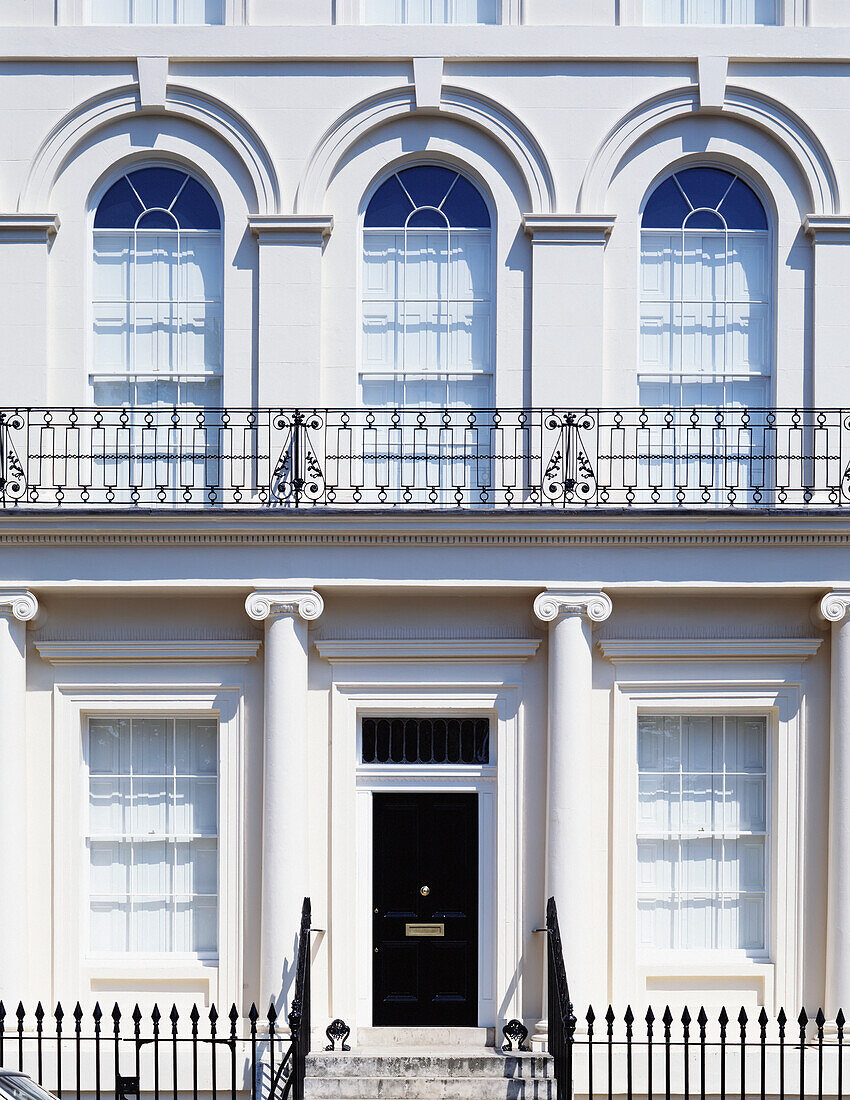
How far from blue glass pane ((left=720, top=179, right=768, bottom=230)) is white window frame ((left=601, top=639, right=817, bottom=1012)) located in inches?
155

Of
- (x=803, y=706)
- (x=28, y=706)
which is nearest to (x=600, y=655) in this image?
(x=803, y=706)

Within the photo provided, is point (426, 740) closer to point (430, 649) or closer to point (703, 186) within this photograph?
point (430, 649)

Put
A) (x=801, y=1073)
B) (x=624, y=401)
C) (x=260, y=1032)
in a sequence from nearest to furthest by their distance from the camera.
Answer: (x=801, y=1073) < (x=260, y=1032) < (x=624, y=401)

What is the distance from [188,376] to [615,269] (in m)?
4.08

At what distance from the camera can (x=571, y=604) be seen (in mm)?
10523

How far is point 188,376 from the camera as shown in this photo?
448 inches

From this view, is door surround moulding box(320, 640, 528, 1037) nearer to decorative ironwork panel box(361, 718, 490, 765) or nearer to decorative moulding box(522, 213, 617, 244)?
decorative ironwork panel box(361, 718, 490, 765)

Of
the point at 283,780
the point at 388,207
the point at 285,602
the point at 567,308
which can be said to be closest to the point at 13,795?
the point at 283,780

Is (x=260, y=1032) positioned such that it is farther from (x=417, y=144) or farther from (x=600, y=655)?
(x=417, y=144)

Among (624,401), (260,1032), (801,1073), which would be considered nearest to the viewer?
(801,1073)

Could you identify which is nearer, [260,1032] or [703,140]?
[260,1032]

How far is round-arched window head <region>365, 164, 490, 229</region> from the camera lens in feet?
37.8

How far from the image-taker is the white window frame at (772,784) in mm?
10883

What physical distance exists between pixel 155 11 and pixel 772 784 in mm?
9329
